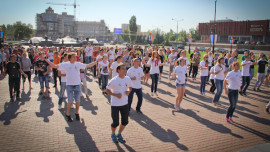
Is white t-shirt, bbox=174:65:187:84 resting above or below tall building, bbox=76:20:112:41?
below

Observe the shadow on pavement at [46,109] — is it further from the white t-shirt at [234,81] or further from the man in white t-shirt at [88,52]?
the man in white t-shirt at [88,52]

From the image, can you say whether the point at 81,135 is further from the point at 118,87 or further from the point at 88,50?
the point at 88,50

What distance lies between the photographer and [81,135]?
203 inches

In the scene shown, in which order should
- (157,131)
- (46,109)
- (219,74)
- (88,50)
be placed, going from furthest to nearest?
1. (88,50)
2. (219,74)
3. (46,109)
4. (157,131)

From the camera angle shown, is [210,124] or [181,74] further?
[181,74]

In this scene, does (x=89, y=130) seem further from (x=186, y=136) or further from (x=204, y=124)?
(x=204, y=124)

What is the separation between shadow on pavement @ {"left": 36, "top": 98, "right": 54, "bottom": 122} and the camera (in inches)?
254

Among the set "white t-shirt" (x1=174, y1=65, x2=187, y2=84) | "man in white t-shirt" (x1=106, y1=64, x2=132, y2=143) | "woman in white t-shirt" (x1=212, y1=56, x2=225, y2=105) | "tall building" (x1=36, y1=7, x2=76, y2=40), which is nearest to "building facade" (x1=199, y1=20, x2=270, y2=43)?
"woman in white t-shirt" (x1=212, y1=56, x2=225, y2=105)

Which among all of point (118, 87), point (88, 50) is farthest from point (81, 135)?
point (88, 50)

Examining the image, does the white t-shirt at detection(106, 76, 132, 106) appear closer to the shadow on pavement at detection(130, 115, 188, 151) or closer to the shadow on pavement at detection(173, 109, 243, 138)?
the shadow on pavement at detection(130, 115, 188, 151)

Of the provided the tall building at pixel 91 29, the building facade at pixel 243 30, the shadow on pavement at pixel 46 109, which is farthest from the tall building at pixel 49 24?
the shadow on pavement at pixel 46 109

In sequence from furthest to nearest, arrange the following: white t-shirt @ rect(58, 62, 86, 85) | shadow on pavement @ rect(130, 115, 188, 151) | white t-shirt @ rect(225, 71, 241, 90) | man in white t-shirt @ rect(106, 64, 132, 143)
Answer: white t-shirt @ rect(225, 71, 241, 90) < white t-shirt @ rect(58, 62, 86, 85) < shadow on pavement @ rect(130, 115, 188, 151) < man in white t-shirt @ rect(106, 64, 132, 143)

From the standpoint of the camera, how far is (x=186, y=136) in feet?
17.3

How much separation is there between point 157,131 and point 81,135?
217cm
